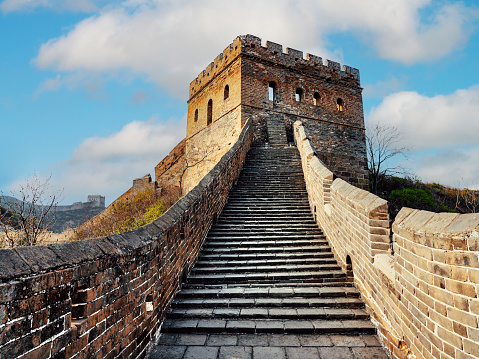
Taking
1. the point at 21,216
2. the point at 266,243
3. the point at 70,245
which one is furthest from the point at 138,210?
the point at 70,245

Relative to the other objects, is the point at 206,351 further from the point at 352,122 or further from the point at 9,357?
the point at 352,122

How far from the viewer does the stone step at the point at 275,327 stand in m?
3.81

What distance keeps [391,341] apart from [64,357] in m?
3.34

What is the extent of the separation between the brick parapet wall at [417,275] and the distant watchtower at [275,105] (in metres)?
10.2

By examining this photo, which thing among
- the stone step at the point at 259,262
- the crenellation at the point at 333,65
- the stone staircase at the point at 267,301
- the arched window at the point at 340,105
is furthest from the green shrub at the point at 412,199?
the stone step at the point at 259,262

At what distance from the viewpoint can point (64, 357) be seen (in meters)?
2.08

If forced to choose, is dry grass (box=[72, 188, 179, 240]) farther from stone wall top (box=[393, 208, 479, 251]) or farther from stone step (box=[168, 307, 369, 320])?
stone wall top (box=[393, 208, 479, 251])

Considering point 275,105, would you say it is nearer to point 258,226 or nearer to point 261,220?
point 261,220

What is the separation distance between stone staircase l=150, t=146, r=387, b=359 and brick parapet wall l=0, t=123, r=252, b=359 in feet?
1.50

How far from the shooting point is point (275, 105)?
15.8m

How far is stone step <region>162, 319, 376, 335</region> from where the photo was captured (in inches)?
150

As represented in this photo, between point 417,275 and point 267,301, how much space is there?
230 cm

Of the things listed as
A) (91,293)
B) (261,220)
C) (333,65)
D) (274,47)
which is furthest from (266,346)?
(333,65)

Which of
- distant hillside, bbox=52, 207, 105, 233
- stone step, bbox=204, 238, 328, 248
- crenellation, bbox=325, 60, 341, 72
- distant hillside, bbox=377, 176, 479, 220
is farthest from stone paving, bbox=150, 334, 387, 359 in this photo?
crenellation, bbox=325, 60, 341, 72
